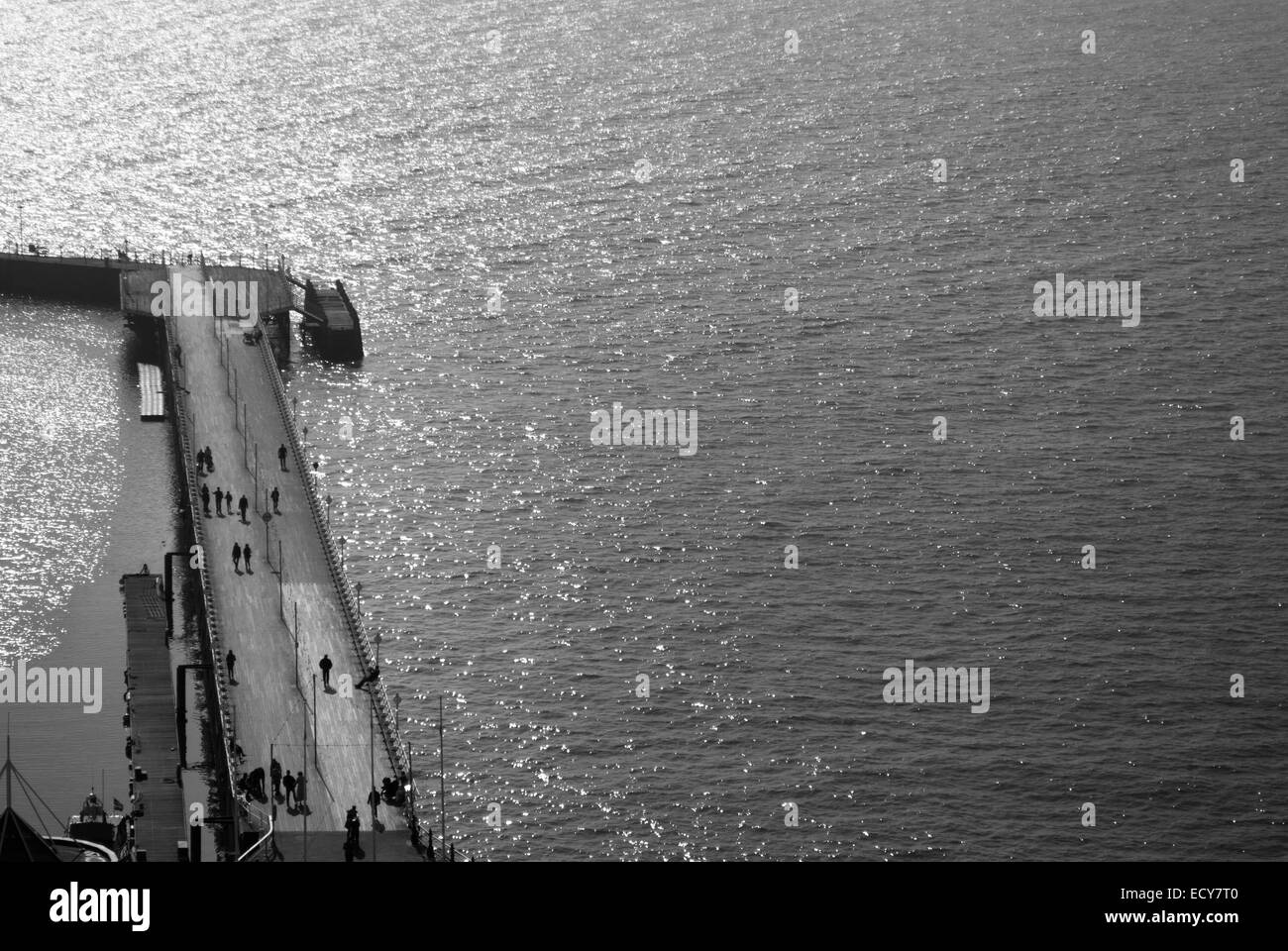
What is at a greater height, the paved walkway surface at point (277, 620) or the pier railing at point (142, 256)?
the pier railing at point (142, 256)

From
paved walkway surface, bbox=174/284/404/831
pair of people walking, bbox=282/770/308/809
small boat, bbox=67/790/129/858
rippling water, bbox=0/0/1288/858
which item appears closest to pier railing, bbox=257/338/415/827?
paved walkway surface, bbox=174/284/404/831

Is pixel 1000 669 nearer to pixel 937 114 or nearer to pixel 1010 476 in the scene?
pixel 1010 476

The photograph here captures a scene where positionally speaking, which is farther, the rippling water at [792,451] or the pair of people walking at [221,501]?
the pair of people walking at [221,501]

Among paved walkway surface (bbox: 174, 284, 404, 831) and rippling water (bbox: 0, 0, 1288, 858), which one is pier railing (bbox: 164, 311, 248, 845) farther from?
rippling water (bbox: 0, 0, 1288, 858)

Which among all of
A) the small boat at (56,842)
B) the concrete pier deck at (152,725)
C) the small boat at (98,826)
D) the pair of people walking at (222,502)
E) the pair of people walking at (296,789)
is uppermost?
the pair of people walking at (222,502)

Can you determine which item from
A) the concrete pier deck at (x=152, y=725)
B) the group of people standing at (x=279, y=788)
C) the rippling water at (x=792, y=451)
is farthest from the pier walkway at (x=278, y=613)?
the concrete pier deck at (x=152, y=725)

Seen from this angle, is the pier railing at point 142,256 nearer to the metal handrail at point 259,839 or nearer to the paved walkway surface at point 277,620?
the paved walkway surface at point 277,620
